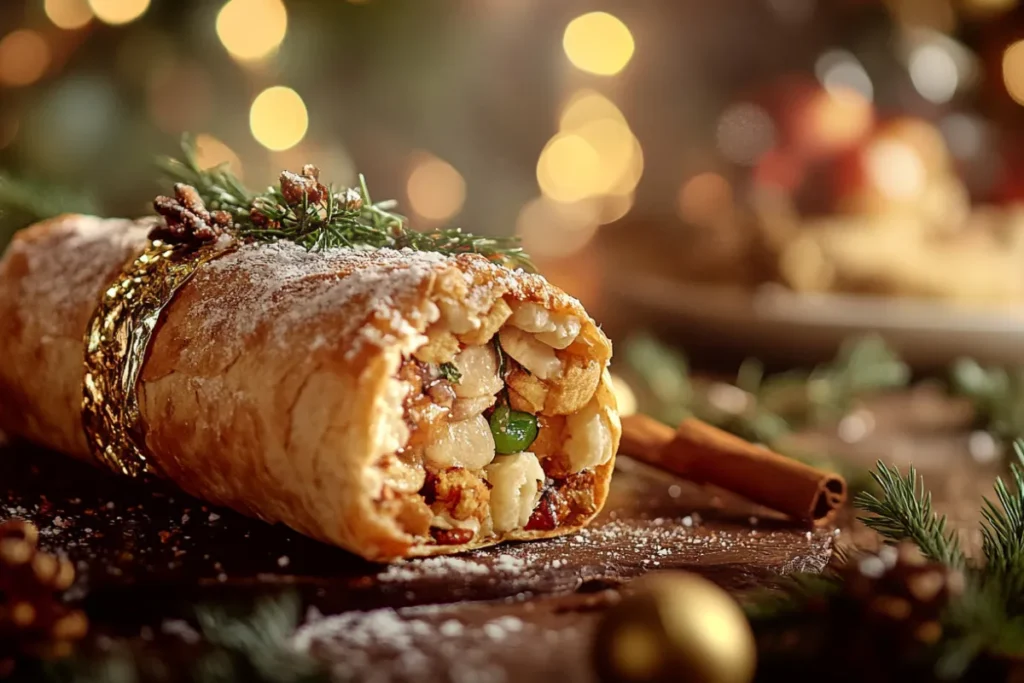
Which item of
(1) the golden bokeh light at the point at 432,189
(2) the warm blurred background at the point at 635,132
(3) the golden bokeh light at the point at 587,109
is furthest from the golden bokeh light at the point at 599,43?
(1) the golden bokeh light at the point at 432,189

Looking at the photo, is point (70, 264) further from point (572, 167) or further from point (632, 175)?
point (632, 175)

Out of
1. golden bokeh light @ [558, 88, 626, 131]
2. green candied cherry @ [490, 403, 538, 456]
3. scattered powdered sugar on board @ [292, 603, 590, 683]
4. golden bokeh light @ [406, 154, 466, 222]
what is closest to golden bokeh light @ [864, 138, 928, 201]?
golden bokeh light @ [558, 88, 626, 131]

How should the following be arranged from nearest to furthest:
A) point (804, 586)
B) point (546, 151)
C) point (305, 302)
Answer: point (804, 586)
point (305, 302)
point (546, 151)

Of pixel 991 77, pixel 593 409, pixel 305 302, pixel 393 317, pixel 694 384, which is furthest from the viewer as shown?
pixel 991 77

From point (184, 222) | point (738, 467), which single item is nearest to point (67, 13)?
point (184, 222)

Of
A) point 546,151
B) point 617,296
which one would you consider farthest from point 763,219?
point 546,151

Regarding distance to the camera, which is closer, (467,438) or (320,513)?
(320,513)

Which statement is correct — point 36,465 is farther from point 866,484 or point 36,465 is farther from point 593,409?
point 866,484
